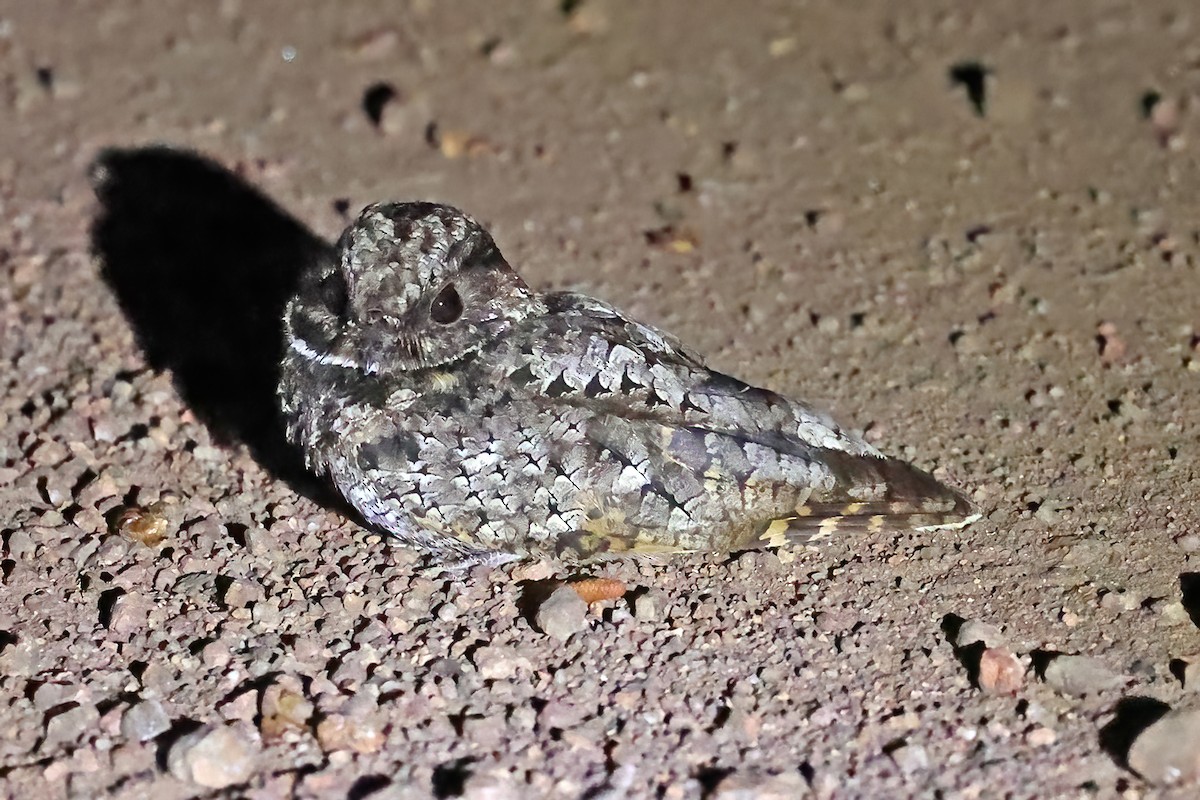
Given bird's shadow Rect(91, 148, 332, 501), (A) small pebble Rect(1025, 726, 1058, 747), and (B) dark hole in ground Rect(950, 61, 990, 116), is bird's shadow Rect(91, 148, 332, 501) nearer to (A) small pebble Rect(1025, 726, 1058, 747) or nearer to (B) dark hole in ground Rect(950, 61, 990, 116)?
(A) small pebble Rect(1025, 726, 1058, 747)

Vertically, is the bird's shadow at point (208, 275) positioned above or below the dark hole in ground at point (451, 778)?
above

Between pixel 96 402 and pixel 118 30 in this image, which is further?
pixel 118 30

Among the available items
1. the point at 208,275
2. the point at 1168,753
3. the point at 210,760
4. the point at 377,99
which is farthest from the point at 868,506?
the point at 377,99

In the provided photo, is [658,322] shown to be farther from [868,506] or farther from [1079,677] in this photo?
[1079,677]

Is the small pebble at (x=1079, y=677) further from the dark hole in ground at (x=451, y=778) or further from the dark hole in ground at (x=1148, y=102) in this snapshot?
the dark hole in ground at (x=1148, y=102)

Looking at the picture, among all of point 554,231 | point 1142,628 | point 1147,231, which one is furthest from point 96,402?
point 1147,231

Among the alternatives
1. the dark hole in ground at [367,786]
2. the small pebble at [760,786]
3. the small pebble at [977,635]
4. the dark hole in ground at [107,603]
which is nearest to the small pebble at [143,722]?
the dark hole in ground at [107,603]

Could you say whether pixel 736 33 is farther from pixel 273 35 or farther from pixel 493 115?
pixel 273 35
